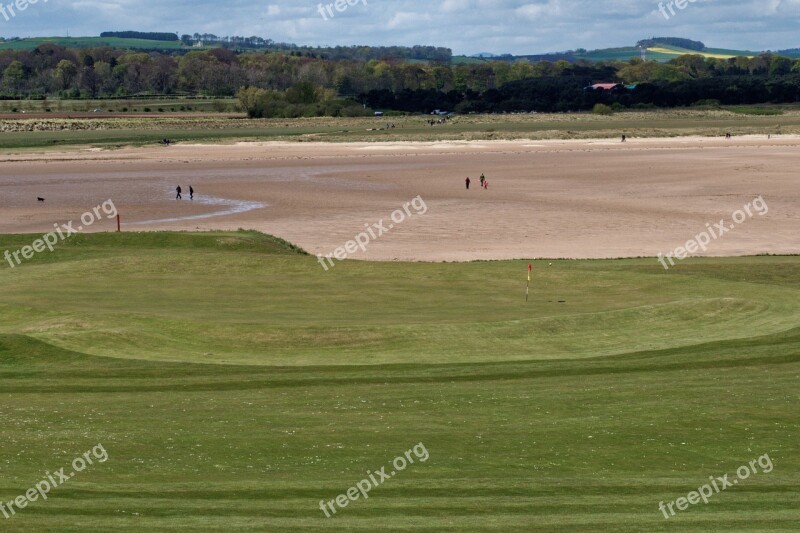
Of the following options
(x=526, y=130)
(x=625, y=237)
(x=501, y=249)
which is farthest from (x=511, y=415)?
(x=526, y=130)

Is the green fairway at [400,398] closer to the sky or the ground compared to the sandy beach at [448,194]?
closer to the sky

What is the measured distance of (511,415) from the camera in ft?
57.3

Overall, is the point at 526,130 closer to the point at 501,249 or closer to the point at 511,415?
the point at 501,249

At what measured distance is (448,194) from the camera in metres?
67.4

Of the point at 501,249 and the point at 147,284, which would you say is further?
the point at 501,249

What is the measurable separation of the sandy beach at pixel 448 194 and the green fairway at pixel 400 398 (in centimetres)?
1620

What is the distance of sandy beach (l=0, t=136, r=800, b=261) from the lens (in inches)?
1955

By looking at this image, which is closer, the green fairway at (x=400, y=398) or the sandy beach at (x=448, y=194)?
the green fairway at (x=400, y=398)

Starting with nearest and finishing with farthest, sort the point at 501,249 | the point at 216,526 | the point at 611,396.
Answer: the point at 216,526
the point at 611,396
the point at 501,249

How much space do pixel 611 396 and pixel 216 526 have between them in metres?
8.13

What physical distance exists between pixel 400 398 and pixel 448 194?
49322 millimetres

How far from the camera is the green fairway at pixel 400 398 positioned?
13617 millimetres

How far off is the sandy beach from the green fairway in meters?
16.2

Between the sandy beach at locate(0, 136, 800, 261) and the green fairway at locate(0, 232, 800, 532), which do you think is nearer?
the green fairway at locate(0, 232, 800, 532)
